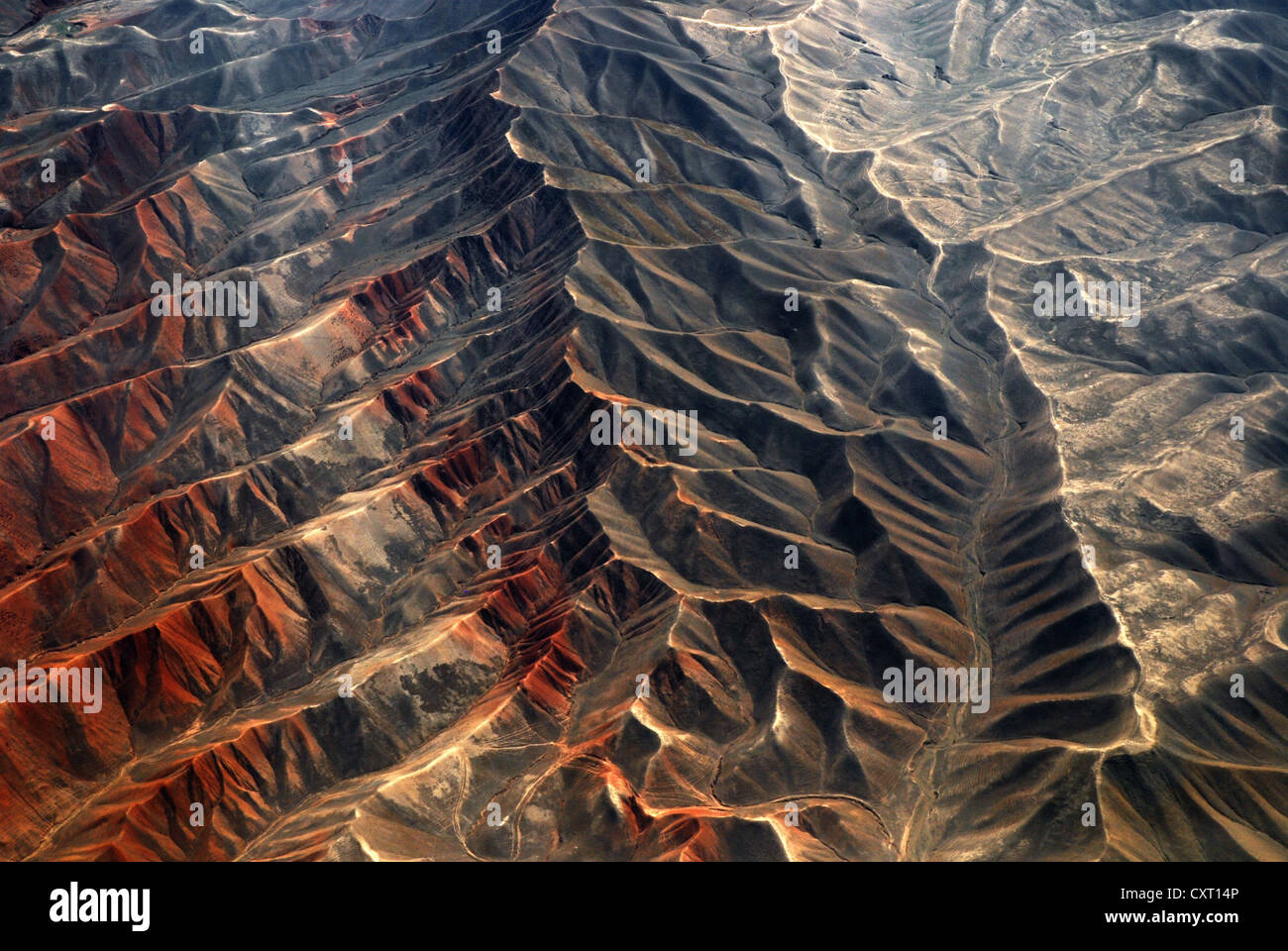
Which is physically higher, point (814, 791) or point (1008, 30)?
point (1008, 30)

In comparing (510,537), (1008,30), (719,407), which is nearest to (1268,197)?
(1008,30)

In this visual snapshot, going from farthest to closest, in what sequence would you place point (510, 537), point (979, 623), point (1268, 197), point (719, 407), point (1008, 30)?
point (1008, 30), point (1268, 197), point (719, 407), point (510, 537), point (979, 623)

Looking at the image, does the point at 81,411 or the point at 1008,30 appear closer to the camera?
the point at 81,411

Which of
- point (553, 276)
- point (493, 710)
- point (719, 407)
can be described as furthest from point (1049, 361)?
point (493, 710)

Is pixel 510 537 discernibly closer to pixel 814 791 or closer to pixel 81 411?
pixel 814 791

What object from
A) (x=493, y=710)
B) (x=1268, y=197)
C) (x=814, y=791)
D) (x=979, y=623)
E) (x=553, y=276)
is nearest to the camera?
(x=814, y=791)

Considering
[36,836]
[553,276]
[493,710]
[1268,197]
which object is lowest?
[36,836]
